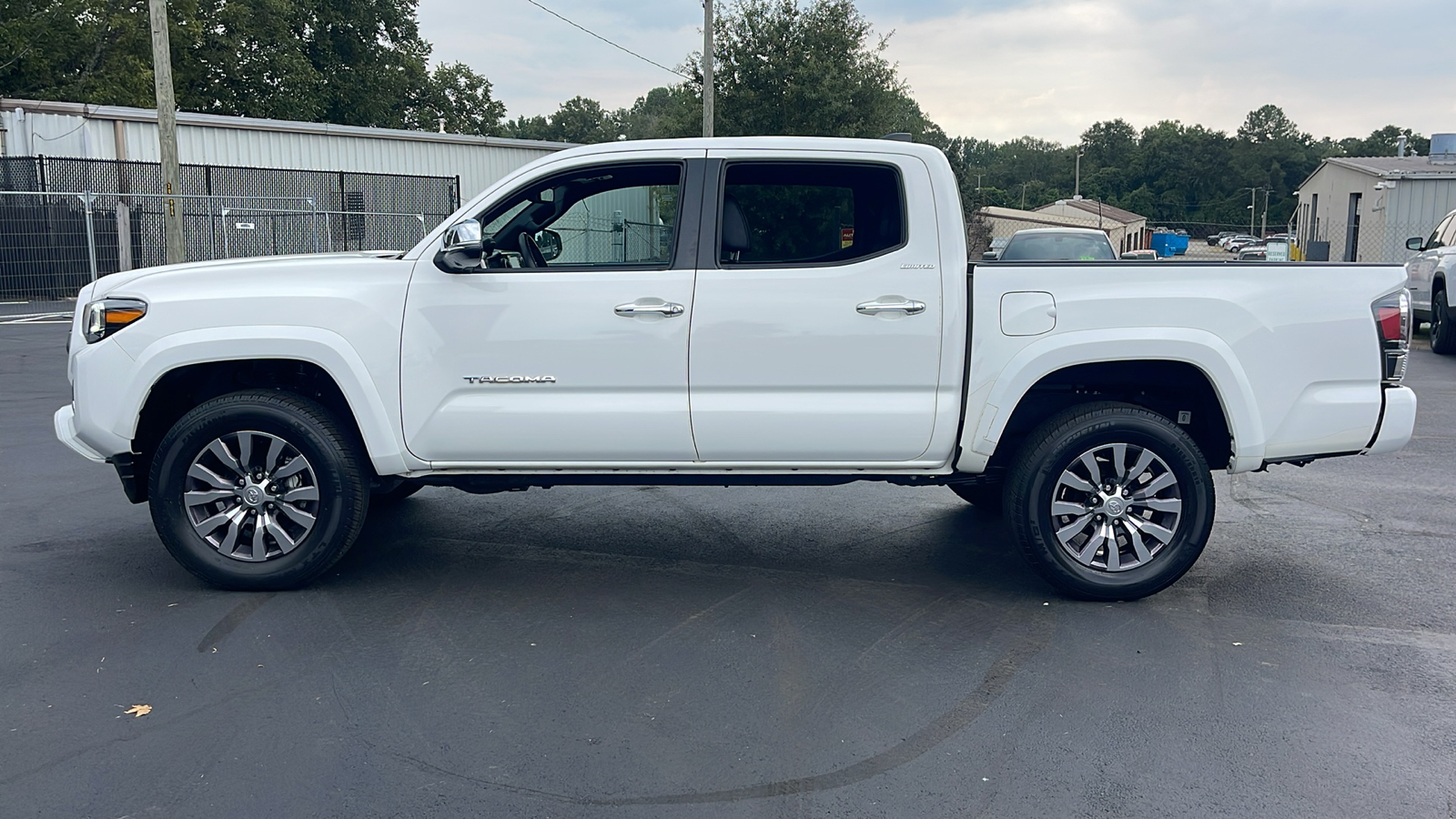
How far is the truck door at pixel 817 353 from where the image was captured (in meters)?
5.09

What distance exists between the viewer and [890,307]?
5.07 m

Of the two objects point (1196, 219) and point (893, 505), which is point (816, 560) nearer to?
point (893, 505)

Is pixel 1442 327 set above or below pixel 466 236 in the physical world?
below

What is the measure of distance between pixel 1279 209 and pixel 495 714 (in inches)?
5605

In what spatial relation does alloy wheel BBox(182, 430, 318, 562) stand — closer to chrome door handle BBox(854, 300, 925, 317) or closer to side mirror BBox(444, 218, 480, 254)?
side mirror BBox(444, 218, 480, 254)

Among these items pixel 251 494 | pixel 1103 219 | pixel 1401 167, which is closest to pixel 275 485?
pixel 251 494

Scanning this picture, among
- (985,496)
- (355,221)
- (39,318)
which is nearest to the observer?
(985,496)

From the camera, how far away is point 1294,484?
7789 mm

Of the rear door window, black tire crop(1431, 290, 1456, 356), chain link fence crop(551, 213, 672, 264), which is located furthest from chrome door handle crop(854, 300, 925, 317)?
black tire crop(1431, 290, 1456, 356)

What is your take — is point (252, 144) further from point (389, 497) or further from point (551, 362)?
point (551, 362)

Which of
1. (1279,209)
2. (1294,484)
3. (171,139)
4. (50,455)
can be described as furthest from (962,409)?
(1279,209)

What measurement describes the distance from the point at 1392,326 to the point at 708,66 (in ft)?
77.0

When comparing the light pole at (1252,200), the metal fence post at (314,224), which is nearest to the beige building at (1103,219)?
the light pole at (1252,200)

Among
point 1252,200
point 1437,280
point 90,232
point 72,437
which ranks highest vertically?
point 1252,200
